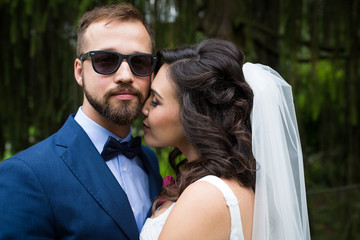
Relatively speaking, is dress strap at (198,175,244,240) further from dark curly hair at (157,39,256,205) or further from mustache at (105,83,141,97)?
mustache at (105,83,141,97)

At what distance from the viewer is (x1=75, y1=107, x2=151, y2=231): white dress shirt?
2.01 m

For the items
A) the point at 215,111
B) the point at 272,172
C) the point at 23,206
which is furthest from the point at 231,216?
the point at 23,206

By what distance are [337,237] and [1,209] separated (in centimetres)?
365

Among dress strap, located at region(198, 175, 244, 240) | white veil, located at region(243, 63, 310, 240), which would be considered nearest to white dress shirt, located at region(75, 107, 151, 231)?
dress strap, located at region(198, 175, 244, 240)

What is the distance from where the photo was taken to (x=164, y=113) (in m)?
2.05

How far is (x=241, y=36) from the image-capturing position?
354 centimetres

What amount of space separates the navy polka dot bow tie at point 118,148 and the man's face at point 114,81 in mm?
111

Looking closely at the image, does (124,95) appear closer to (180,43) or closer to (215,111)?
(215,111)

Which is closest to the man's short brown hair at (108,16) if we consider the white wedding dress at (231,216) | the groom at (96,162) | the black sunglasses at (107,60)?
the groom at (96,162)

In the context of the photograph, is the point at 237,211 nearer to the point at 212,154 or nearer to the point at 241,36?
the point at 212,154

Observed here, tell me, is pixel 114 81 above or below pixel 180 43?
below

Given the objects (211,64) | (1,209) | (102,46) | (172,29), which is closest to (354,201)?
(172,29)

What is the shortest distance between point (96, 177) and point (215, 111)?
69cm

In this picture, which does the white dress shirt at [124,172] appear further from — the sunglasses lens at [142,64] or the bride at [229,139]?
the sunglasses lens at [142,64]
